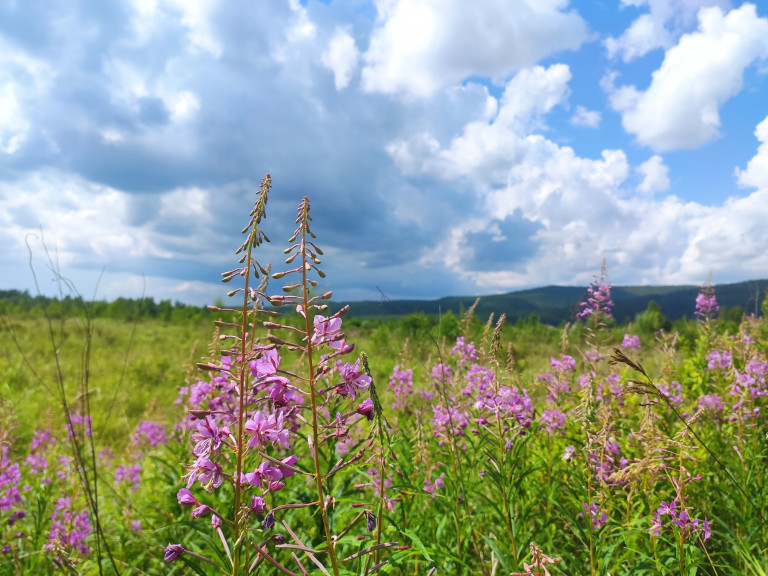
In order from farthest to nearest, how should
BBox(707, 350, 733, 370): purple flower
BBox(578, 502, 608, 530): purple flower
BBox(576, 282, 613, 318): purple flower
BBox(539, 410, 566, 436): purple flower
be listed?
BBox(707, 350, 733, 370): purple flower → BBox(576, 282, 613, 318): purple flower → BBox(539, 410, 566, 436): purple flower → BBox(578, 502, 608, 530): purple flower

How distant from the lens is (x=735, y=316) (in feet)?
64.4

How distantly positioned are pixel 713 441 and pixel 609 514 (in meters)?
2.21

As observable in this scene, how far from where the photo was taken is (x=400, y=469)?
263cm

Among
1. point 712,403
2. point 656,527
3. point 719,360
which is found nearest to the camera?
point 656,527

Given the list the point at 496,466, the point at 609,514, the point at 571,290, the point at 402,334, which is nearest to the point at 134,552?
the point at 496,466

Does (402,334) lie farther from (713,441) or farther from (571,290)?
(571,290)

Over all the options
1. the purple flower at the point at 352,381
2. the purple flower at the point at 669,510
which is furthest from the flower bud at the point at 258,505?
the purple flower at the point at 669,510

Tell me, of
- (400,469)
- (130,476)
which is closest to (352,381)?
(400,469)

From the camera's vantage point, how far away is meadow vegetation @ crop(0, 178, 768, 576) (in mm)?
1492

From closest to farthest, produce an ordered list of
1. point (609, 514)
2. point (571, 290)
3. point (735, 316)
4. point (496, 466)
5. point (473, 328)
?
point (496, 466) → point (609, 514) → point (473, 328) → point (735, 316) → point (571, 290)

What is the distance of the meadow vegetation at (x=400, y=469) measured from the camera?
1492 mm

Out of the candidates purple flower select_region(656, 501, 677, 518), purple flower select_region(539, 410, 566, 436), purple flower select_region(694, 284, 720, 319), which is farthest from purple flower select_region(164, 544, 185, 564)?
purple flower select_region(694, 284, 720, 319)

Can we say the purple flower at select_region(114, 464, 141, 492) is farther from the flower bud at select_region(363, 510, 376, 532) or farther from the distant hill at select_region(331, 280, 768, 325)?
the distant hill at select_region(331, 280, 768, 325)

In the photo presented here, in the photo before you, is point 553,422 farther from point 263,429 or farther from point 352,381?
point 263,429
